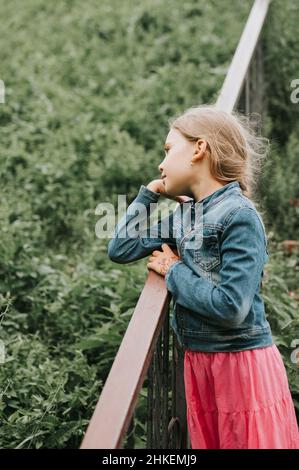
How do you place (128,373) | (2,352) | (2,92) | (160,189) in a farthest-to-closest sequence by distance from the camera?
(2,92)
(2,352)
(160,189)
(128,373)

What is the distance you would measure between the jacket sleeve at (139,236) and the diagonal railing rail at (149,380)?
9.5 inches

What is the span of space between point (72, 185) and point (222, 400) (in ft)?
11.1

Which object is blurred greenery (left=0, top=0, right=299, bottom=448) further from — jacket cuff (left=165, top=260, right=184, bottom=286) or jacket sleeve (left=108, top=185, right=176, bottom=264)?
jacket cuff (left=165, top=260, right=184, bottom=286)

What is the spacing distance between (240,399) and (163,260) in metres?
0.55

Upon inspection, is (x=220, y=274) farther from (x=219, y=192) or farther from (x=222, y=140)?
(x=222, y=140)

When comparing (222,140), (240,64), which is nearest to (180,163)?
(222,140)

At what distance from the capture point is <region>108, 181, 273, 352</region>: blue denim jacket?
7.97ft

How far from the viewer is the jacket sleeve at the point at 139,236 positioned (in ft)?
9.47

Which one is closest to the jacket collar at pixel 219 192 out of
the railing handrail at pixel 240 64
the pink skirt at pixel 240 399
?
the pink skirt at pixel 240 399

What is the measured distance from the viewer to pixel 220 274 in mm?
2477

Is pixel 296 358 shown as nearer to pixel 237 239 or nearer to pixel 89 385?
pixel 89 385

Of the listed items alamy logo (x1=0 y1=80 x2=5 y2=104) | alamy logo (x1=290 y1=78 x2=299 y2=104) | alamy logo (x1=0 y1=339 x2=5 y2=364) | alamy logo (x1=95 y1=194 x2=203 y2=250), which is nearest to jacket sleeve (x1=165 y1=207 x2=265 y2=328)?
alamy logo (x1=95 y1=194 x2=203 y2=250)

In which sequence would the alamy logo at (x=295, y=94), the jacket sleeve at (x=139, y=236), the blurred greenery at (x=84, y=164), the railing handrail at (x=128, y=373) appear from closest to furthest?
the railing handrail at (x=128, y=373) → the jacket sleeve at (x=139, y=236) → the blurred greenery at (x=84, y=164) → the alamy logo at (x=295, y=94)

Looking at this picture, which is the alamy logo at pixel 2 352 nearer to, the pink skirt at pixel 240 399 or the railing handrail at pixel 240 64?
the pink skirt at pixel 240 399
